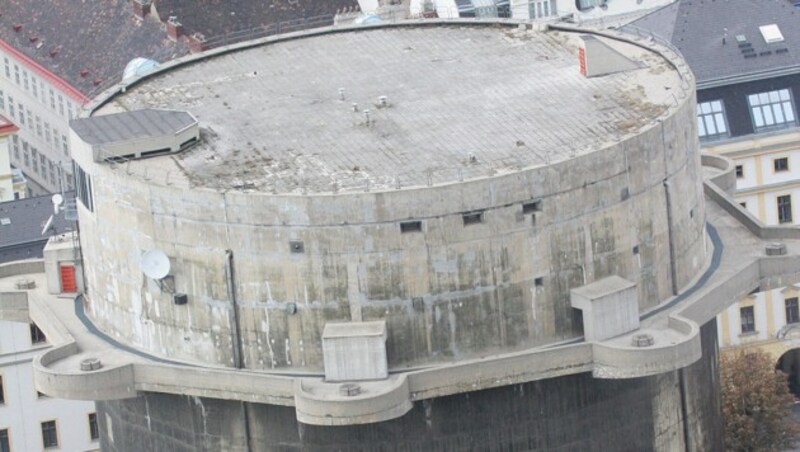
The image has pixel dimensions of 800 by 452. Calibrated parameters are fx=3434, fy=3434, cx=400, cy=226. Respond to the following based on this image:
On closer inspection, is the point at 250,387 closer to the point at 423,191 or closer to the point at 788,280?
the point at 423,191

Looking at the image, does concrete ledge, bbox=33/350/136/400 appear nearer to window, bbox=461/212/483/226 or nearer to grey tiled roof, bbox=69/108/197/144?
grey tiled roof, bbox=69/108/197/144

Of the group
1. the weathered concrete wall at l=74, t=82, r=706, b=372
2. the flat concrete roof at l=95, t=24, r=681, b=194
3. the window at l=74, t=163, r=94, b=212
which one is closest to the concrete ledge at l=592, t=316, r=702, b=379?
the weathered concrete wall at l=74, t=82, r=706, b=372

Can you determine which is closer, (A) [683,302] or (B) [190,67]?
(A) [683,302]

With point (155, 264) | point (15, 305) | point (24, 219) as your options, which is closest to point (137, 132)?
point (155, 264)

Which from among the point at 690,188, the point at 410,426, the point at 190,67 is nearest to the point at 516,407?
the point at 410,426

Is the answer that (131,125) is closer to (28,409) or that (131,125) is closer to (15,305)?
(15,305)
